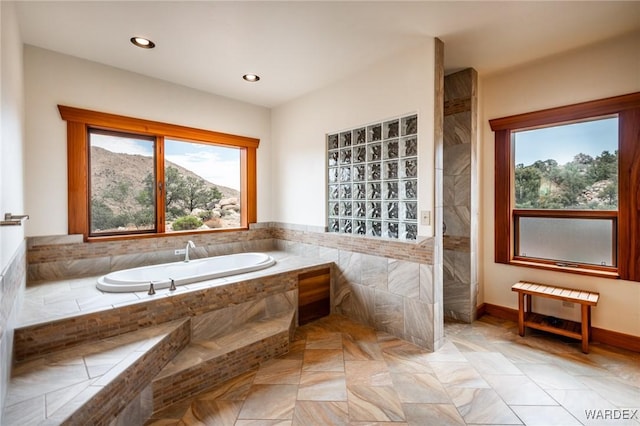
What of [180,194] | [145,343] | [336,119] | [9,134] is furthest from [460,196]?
[9,134]

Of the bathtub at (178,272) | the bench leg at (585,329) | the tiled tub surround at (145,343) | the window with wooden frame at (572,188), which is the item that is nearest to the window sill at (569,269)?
the window with wooden frame at (572,188)

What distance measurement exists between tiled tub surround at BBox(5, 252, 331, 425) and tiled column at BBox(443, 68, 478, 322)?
5.58 feet

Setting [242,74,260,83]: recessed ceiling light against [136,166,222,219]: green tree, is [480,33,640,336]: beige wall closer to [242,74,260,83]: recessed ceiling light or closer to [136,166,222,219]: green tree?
[242,74,260,83]: recessed ceiling light

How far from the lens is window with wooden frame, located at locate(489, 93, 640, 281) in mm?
2295

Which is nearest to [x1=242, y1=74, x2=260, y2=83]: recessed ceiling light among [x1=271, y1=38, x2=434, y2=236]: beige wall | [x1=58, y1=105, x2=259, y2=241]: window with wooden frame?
[x1=271, y1=38, x2=434, y2=236]: beige wall

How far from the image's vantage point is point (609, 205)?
7.95 feet

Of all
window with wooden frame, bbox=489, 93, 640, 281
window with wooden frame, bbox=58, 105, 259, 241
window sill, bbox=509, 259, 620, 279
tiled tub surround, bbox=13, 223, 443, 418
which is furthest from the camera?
window with wooden frame, bbox=58, 105, 259, 241

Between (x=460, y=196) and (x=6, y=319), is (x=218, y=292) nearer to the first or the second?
(x=6, y=319)

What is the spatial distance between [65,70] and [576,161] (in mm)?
4712

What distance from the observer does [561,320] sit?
2.62 metres

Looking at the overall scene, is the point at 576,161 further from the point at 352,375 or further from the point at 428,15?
the point at 352,375

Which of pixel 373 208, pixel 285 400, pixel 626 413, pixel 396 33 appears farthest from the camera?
pixel 373 208

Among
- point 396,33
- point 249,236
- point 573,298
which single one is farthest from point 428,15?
point 249,236

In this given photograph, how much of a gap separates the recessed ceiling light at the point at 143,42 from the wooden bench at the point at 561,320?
12.7 ft
